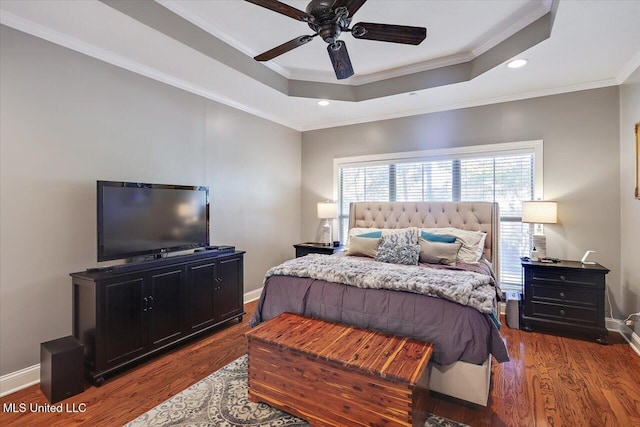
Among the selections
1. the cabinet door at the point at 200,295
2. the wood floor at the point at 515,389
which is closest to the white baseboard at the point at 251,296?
the cabinet door at the point at 200,295

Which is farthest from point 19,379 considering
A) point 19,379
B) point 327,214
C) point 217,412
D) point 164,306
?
point 327,214

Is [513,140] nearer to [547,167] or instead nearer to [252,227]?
[547,167]

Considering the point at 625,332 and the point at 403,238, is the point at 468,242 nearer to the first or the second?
the point at 403,238

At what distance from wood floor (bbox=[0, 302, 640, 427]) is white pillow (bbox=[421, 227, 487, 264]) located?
0.92m

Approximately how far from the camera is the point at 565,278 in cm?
326

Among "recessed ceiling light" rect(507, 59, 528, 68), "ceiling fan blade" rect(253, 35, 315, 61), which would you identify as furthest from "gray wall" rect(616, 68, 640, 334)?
"ceiling fan blade" rect(253, 35, 315, 61)

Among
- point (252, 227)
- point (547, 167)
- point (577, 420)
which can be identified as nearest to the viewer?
point (577, 420)

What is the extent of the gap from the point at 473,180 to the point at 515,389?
8.56ft

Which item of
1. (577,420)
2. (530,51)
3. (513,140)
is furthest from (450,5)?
(577,420)

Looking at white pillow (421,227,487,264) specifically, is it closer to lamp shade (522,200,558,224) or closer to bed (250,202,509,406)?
bed (250,202,509,406)

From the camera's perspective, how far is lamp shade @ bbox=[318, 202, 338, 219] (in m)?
4.88

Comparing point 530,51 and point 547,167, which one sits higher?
point 530,51

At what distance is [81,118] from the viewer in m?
2.71

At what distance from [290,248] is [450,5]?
3.93 meters
